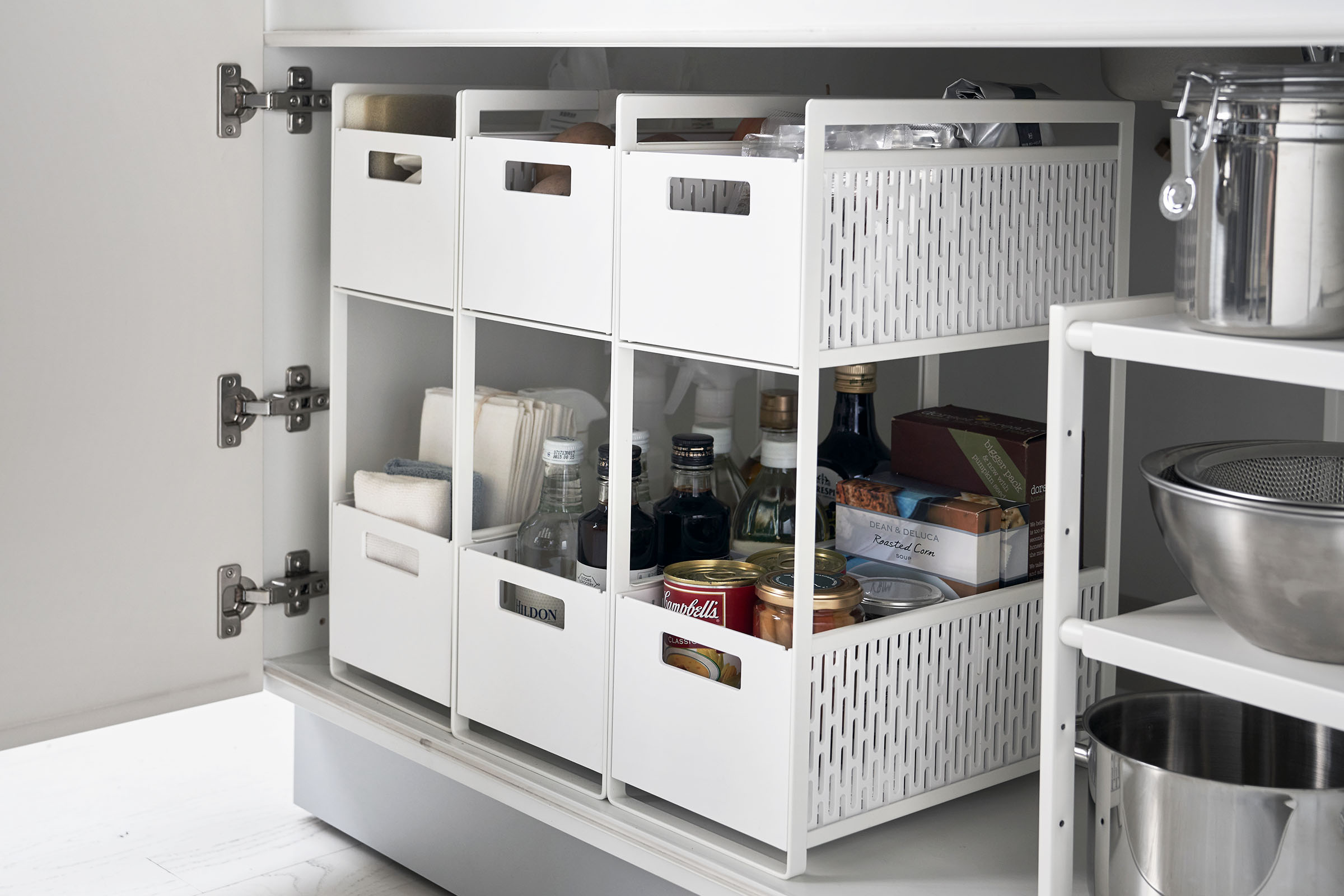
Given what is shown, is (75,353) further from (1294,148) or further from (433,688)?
(1294,148)

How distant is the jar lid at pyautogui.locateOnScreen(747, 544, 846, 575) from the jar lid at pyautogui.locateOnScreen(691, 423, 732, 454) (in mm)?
136

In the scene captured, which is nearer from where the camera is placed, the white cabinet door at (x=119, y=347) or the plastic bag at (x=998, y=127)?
the plastic bag at (x=998, y=127)

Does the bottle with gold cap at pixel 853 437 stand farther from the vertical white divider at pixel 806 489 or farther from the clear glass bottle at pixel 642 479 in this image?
the vertical white divider at pixel 806 489

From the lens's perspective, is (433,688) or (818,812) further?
(433,688)

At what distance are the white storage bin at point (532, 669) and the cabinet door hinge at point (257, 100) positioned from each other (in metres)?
0.51

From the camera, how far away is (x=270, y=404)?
1.55 m

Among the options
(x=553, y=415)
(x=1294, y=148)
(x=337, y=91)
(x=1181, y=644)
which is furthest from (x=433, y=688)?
(x=1294, y=148)

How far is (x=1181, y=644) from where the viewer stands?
3.00ft

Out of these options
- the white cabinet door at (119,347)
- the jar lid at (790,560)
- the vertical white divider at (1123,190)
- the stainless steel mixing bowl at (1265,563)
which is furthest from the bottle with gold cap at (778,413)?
the white cabinet door at (119,347)

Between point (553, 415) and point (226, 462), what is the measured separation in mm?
370

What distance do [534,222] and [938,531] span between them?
1.47 ft

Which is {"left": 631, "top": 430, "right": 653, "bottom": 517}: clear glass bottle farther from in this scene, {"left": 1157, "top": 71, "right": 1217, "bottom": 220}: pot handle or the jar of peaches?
{"left": 1157, "top": 71, "right": 1217, "bottom": 220}: pot handle

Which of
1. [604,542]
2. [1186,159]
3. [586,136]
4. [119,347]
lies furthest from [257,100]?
[1186,159]

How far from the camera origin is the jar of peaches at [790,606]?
111 cm
